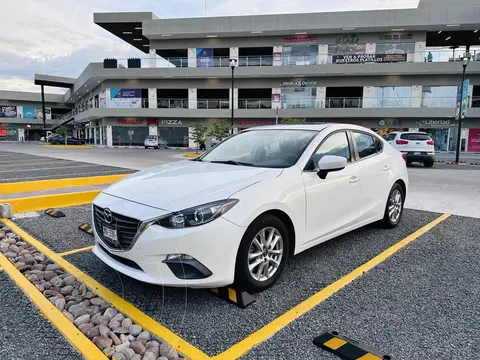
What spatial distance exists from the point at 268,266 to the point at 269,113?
110 ft

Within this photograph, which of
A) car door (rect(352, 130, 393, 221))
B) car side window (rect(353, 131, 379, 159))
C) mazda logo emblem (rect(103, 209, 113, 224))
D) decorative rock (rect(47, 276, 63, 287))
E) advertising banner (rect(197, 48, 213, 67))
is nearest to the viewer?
mazda logo emblem (rect(103, 209, 113, 224))

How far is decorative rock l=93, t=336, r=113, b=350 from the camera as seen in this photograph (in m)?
2.48

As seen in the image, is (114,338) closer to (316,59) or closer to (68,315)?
(68,315)

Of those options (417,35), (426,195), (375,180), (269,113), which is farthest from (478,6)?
(375,180)

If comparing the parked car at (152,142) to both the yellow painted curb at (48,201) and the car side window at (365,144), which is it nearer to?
the yellow painted curb at (48,201)

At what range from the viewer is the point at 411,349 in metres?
2.51

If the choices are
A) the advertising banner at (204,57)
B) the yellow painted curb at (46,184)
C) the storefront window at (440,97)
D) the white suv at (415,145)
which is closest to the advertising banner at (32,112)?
the advertising banner at (204,57)

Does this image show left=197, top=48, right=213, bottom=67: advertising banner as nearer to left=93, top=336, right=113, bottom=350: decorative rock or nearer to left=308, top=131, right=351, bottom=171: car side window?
left=308, top=131, right=351, bottom=171: car side window

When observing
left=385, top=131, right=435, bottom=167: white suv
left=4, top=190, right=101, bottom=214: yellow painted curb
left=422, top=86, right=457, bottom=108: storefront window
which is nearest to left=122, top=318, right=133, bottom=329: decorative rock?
left=4, top=190, right=101, bottom=214: yellow painted curb

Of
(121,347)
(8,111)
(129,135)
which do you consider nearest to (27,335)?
(121,347)

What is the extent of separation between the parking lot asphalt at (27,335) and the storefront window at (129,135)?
38526mm

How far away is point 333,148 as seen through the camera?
4.24m

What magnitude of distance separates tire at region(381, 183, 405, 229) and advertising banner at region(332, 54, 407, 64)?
→ 106ft

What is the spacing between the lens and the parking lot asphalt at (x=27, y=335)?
7.91ft
